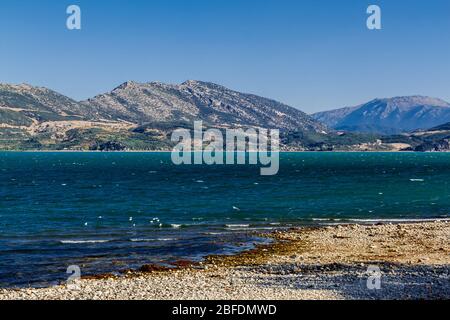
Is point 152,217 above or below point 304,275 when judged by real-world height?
below

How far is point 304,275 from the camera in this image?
1310 inches

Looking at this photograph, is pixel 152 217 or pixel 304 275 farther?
pixel 152 217

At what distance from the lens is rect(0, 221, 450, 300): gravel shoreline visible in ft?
90.4

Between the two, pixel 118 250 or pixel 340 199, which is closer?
pixel 118 250

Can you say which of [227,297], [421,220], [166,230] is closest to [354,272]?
[227,297]

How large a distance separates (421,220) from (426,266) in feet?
104

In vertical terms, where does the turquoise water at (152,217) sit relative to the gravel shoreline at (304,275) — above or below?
below

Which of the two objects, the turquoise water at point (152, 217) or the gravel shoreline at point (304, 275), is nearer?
the gravel shoreline at point (304, 275)

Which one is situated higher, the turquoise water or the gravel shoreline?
the gravel shoreline

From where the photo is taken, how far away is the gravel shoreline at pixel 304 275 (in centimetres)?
2756

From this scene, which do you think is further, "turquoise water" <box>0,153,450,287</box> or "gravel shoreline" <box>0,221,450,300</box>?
"turquoise water" <box>0,153,450,287</box>
